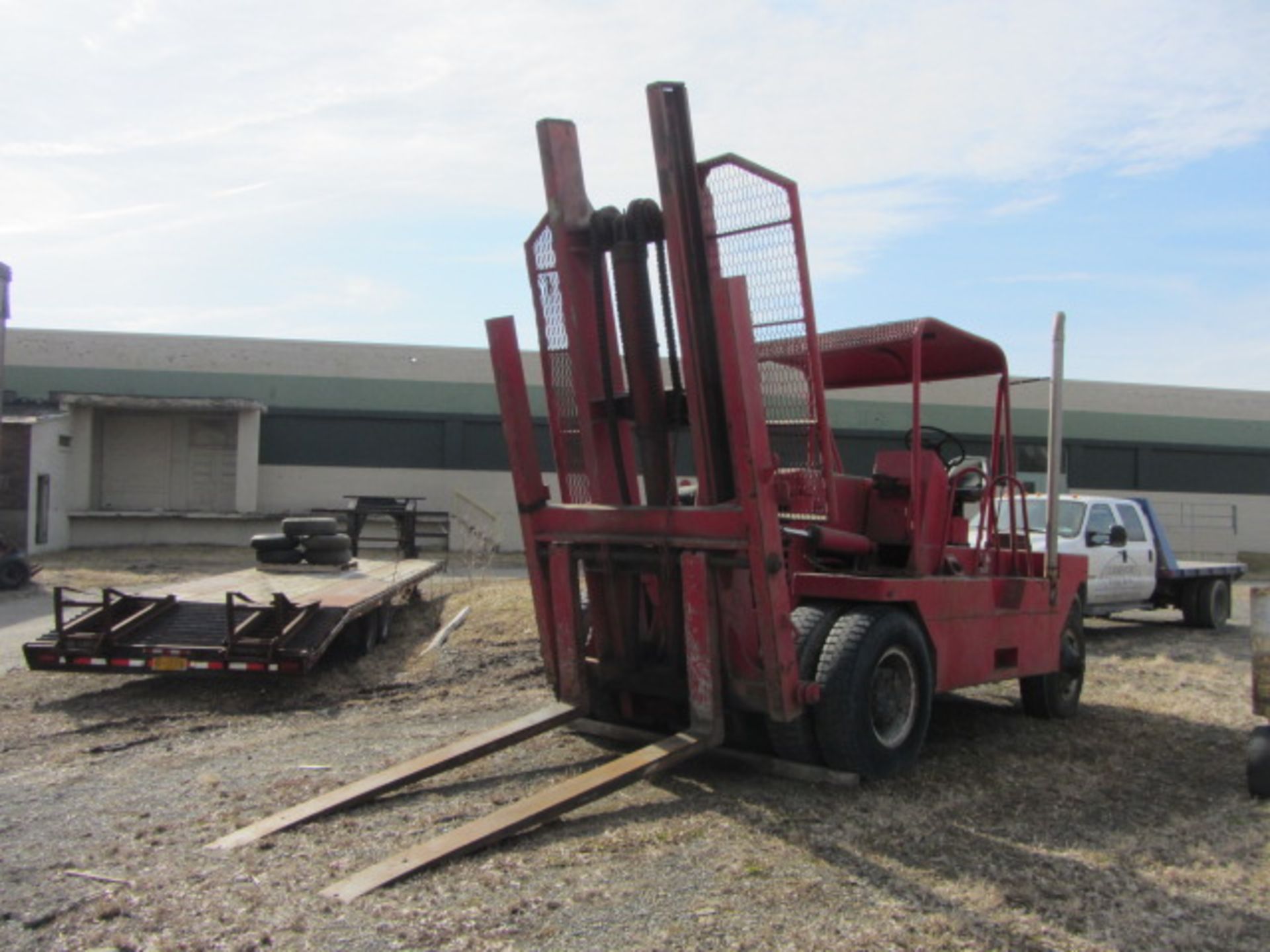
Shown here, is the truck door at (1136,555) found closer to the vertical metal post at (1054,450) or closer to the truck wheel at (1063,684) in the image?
Answer: the truck wheel at (1063,684)

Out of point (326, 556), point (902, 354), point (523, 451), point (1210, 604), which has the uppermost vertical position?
point (902, 354)

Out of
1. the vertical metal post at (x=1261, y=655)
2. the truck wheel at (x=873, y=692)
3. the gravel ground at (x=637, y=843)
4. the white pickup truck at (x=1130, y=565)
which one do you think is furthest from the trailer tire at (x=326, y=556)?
the vertical metal post at (x=1261, y=655)

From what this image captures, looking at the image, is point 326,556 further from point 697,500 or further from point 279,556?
point 697,500

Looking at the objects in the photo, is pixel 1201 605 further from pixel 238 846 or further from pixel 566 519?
pixel 238 846

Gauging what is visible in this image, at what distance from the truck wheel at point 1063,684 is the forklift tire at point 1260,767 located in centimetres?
194

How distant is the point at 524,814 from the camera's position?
17.3ft

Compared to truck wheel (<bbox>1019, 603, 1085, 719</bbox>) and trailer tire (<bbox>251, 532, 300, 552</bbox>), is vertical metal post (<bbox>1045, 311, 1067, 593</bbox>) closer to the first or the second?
truck wheel (<bbox>1019, 603, 1085, 719</bbox>)

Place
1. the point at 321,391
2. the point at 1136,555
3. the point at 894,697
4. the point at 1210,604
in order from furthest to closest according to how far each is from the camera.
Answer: the point at 321,391
the point at 1210,604
the point at 1136,555
the point at 894,697

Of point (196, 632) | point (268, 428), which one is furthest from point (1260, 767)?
point (268, 428)

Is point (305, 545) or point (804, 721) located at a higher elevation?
point (305, 545)

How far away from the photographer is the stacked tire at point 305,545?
14.5 metres

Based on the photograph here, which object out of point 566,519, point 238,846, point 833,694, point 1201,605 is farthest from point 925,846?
point 1201,605

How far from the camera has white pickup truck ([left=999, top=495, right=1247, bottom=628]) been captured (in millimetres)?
14000

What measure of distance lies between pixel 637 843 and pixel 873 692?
1861 millimetres
